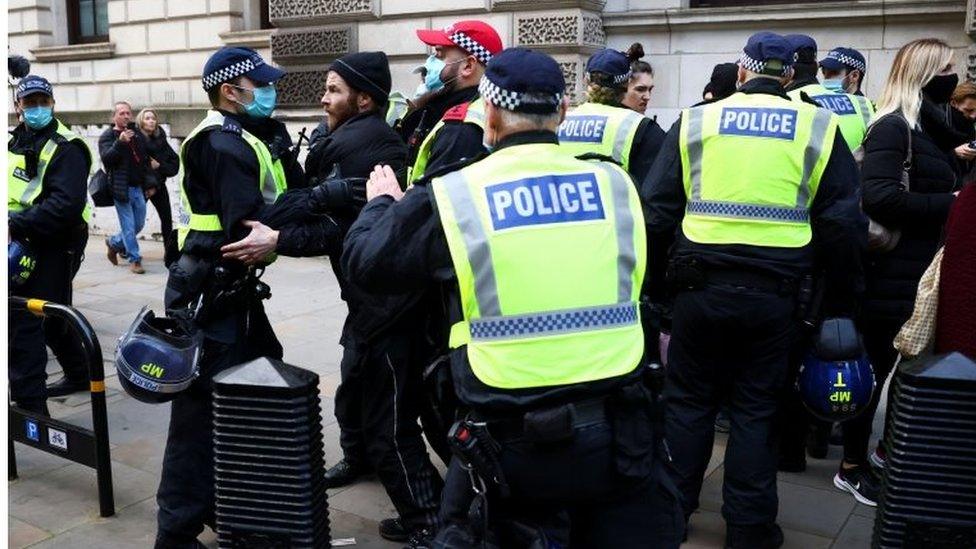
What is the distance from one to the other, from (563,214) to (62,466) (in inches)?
140

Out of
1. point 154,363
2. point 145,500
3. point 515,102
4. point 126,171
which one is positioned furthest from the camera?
point 126,171

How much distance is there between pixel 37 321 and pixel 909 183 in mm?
4528

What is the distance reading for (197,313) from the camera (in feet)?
11.2

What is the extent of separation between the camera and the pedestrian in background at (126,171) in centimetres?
1031

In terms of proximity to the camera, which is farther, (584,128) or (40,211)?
(40,211)

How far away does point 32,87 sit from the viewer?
5277 millimetres

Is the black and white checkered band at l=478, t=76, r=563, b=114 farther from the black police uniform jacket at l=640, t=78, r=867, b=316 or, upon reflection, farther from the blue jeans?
the blue jeans

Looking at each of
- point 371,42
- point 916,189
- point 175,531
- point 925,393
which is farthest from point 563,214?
point 371,42

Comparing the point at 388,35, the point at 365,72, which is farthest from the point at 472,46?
the point at 388,35

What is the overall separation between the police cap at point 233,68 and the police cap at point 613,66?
1.85 metres

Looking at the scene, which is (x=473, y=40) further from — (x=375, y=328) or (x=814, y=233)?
(x=814, y=233)

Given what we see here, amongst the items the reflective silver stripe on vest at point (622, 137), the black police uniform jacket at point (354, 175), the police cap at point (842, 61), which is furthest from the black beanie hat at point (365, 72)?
the police cap at point (842, 61)

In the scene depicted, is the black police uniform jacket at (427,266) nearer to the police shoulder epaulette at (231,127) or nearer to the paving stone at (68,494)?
the police shoulder epaulette at (231,127)

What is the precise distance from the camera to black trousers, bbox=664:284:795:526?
3.47m
